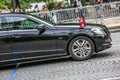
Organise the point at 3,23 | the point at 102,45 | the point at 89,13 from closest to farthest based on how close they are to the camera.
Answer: the point at 3,23
the point at 102,45
the point at 89,13

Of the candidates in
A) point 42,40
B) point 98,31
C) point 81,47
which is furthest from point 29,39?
point 98,31

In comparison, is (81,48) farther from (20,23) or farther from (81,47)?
(20,23)

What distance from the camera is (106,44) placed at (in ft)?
33.6

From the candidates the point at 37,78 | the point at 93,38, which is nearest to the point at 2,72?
the point at 37,78

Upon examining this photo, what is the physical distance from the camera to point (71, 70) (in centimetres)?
897

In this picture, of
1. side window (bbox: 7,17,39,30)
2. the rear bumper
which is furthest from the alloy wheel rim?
side window (bbox: 7,17,39,30)

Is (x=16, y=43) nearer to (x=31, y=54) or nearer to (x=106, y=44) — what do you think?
(x=31, y=54)

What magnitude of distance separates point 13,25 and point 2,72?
129 centimetres

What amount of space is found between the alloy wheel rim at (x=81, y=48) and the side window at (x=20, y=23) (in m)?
1.20

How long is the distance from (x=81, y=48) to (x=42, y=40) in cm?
110

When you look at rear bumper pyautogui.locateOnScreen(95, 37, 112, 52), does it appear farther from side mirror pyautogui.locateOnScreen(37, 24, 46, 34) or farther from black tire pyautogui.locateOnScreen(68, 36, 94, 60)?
side mirror pyautogui.locateOnScreen(37, 24, 46, 34)

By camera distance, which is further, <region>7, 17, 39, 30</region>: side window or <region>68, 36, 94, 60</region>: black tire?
<region>68, 36, 94, 60</region>: black tire

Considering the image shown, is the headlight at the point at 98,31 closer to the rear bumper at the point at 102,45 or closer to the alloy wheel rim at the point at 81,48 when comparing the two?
Answer: the rear bumper at the point at 102,45

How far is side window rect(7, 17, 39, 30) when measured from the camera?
9898 millimetres
